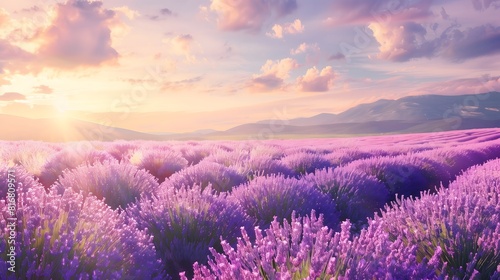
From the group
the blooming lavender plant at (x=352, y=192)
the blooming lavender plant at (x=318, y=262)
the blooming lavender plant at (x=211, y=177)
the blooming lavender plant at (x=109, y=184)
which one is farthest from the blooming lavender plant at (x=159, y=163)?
the blooming lavender plant at (x=318, y=262)

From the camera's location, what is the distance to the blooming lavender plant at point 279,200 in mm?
4477

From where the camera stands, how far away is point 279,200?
4594 mm

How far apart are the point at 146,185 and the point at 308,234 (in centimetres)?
363

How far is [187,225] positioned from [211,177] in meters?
2.49

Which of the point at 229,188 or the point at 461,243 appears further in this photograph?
the point at 229,188

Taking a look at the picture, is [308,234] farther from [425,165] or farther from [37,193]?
[425,165]

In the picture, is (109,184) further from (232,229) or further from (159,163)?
(159,163)

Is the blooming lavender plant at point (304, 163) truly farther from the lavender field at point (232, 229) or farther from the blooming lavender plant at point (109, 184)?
the blooming lavender plant at point (109, 184)

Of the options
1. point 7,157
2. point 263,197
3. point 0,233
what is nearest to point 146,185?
point 263,197

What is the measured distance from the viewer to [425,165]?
9281 millimetres

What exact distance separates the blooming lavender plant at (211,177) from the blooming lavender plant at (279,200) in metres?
1.13

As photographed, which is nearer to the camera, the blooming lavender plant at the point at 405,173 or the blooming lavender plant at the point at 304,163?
the blooming lavender plant at the point at 405,173

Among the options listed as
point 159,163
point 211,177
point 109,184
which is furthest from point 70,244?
point 159,163

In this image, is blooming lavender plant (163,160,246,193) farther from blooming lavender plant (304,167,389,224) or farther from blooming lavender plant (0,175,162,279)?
blooming lavender plant (0,175,162,279)
